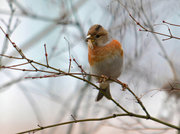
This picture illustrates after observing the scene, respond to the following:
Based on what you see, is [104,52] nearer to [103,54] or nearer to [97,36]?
[103,54]

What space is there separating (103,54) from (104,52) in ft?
0.11

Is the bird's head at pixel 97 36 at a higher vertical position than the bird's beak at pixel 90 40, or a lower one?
higher

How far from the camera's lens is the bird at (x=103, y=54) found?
11.8 feet

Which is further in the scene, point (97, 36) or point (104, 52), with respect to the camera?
point (97, 36)

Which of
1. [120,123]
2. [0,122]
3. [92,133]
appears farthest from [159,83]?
[0,122]

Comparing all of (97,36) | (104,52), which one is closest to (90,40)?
(97,36)

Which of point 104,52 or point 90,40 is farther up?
point 90,40

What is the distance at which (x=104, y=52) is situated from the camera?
3.63 meters

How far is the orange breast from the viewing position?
362 centimetres

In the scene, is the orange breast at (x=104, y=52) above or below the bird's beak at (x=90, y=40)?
below

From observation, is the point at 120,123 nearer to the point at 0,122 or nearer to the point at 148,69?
the point at 148,69

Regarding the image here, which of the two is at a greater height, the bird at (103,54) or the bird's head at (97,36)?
the bird's head at (97,36)

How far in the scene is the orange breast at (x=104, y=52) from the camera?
11.9 ft

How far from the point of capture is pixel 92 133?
14.0 feet
